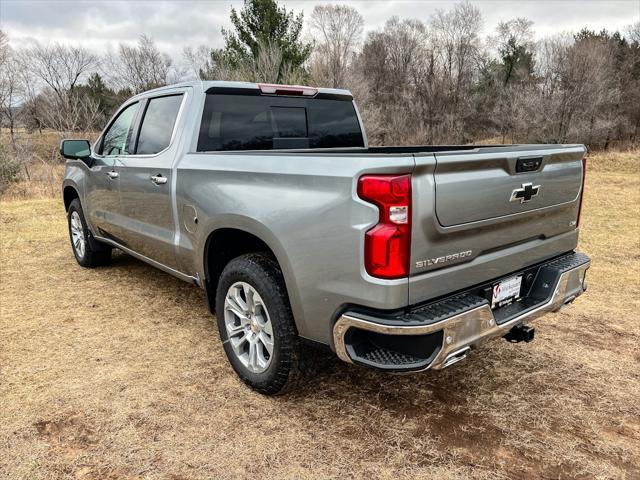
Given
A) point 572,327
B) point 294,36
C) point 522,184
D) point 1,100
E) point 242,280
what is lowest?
point 572,327

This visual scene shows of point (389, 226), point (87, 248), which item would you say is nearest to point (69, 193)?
point (87, 248)

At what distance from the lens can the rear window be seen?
11.6ft

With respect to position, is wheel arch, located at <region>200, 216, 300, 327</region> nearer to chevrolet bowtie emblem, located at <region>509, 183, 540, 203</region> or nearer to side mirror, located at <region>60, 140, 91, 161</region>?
chevrolet bowtie emblem, located at <region>509, 183, 540, 203</region>

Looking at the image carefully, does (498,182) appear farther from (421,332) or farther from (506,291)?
(421,332)

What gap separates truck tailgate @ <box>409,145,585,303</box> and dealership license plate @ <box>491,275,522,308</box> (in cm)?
7

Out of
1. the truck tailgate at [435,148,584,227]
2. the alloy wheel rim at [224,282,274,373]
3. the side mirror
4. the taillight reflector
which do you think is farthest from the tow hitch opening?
the side mirror

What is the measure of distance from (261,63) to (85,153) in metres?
20.3

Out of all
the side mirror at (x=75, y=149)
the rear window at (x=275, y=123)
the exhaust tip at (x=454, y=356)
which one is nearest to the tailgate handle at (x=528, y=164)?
the exhaust tip at (x=454, y=356)

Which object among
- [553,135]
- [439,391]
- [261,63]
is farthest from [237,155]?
[553,135]

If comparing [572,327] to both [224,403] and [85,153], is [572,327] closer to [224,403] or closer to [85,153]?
[224,403]

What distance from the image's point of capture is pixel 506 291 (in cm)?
266

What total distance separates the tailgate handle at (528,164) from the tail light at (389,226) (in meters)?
0.76

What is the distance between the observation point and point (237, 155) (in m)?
2.90

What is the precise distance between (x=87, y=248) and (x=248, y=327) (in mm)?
3466
